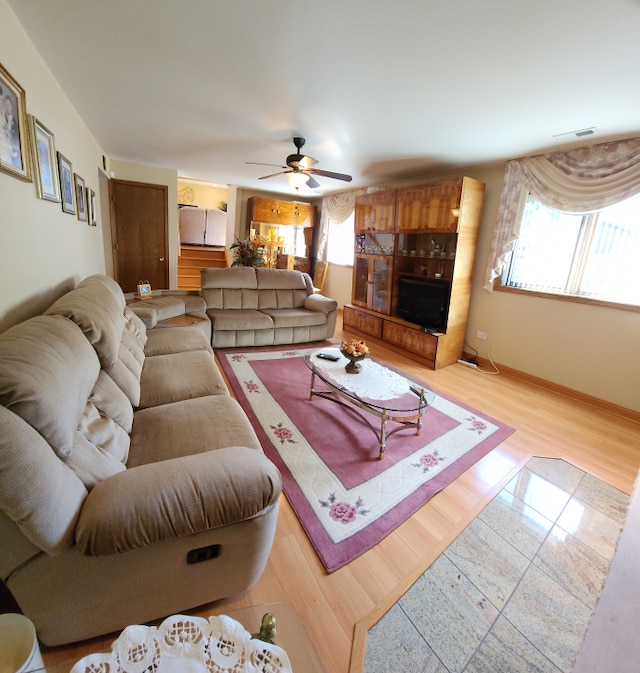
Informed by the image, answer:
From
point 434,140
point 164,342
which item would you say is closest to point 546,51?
point 434,140

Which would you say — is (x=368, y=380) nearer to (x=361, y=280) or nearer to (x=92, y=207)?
(x=361, y=280)

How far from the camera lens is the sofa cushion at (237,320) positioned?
375 centimetres

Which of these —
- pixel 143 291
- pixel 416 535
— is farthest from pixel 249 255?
pixel 416 535

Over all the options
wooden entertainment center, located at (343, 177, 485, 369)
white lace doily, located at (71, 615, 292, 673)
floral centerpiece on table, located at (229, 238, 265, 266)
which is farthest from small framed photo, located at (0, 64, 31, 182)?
wooden entertainment center, located at (343, 177, 485, 369)

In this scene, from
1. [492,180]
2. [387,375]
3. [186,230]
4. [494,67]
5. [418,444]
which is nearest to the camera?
[494,67]

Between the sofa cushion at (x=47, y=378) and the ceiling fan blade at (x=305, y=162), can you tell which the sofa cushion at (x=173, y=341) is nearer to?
the sofa cushion at (x=47, y=378)

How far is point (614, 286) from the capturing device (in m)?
2.87

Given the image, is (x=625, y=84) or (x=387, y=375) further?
(x=387, y=375)

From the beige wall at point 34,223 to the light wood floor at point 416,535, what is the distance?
1.55m

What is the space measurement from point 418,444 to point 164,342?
2.13 meters

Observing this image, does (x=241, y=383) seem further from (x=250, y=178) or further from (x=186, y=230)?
(x=186, y=230)

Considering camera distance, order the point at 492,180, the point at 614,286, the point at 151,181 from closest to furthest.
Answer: the point at 614,286 < the point at 492,180 < the point at 151,181

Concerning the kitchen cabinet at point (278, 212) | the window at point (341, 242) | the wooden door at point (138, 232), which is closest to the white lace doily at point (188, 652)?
the wooden door at point (138, 232)

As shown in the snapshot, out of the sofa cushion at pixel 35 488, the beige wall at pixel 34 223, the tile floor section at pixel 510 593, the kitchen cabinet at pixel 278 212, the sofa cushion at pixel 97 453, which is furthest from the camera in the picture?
the kitchen cabinet at pixel 278 212
